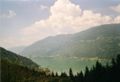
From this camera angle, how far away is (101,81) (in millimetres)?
79188

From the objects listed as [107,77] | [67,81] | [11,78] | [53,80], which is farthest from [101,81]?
[11,78]

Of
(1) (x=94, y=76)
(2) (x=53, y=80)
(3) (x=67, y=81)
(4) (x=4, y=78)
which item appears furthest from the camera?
(4) (x=4, y=78)

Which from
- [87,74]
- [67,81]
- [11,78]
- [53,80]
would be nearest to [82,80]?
[87,74]

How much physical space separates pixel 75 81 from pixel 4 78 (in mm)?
41705

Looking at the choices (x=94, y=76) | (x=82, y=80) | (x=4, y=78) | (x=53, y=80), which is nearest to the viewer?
(x=94, y=76)

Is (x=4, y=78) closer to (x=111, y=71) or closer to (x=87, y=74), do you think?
(x=87, y=74)

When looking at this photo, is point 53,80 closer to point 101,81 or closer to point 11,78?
point 11,78

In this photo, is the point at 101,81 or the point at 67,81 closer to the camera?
the point at 101,81

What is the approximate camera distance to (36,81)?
114 m

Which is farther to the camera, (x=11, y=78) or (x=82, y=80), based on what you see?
(x=11, y=78)

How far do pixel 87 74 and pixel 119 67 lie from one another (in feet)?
44.5

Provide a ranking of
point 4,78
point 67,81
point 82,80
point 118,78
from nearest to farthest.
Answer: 1. point 118,78
2. point 82,80
3. point 67,81
4. point 4,78

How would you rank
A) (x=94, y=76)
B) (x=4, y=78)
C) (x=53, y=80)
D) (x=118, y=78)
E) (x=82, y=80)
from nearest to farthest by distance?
(x=118, y=78)
(x=94, y=76)
(x=82, y=80)
(x=53, y=80)
(x=4, y=78)

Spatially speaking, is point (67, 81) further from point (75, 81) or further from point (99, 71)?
point (99, 71)
